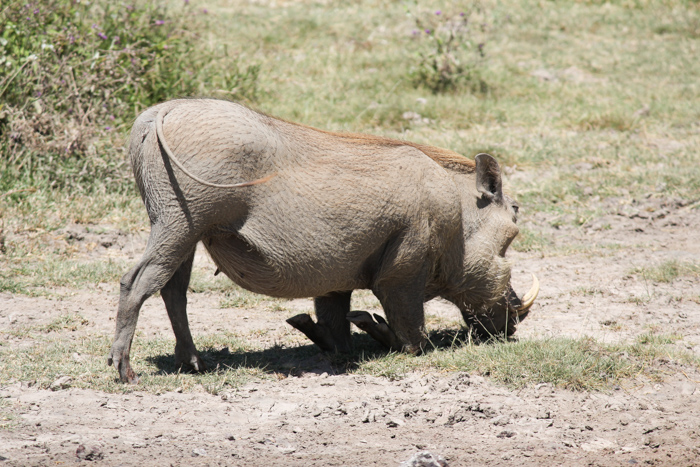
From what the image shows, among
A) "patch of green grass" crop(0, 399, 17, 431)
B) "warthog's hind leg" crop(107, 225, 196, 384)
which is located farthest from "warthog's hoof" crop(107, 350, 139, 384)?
"patch of green grass" crop(0, 399, 17, 431)

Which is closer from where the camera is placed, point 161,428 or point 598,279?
point 161,428

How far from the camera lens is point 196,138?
3.51m

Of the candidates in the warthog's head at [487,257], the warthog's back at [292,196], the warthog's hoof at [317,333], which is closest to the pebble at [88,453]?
the warthog's back at [292,196]

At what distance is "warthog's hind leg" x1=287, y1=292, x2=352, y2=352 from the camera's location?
4.33m

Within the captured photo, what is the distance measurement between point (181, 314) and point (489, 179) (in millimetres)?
1884

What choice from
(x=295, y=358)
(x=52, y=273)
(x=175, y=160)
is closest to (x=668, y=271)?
(x=295, y=358)

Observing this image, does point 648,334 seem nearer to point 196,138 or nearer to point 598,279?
point 598,279

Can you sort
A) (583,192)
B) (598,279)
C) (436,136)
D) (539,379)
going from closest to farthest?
(539,379), (598,279), (583,192), (436,136)

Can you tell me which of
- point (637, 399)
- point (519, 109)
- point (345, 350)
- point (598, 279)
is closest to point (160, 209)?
point (345, 350)

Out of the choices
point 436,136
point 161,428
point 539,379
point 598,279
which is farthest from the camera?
point 436,136

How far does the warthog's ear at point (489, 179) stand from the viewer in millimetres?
4383

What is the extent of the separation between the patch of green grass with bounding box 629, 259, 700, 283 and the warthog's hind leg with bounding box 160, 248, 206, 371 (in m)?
3.15

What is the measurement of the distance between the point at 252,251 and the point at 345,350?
0.99 meters

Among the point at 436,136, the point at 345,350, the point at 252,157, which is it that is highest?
the point at 252,157
